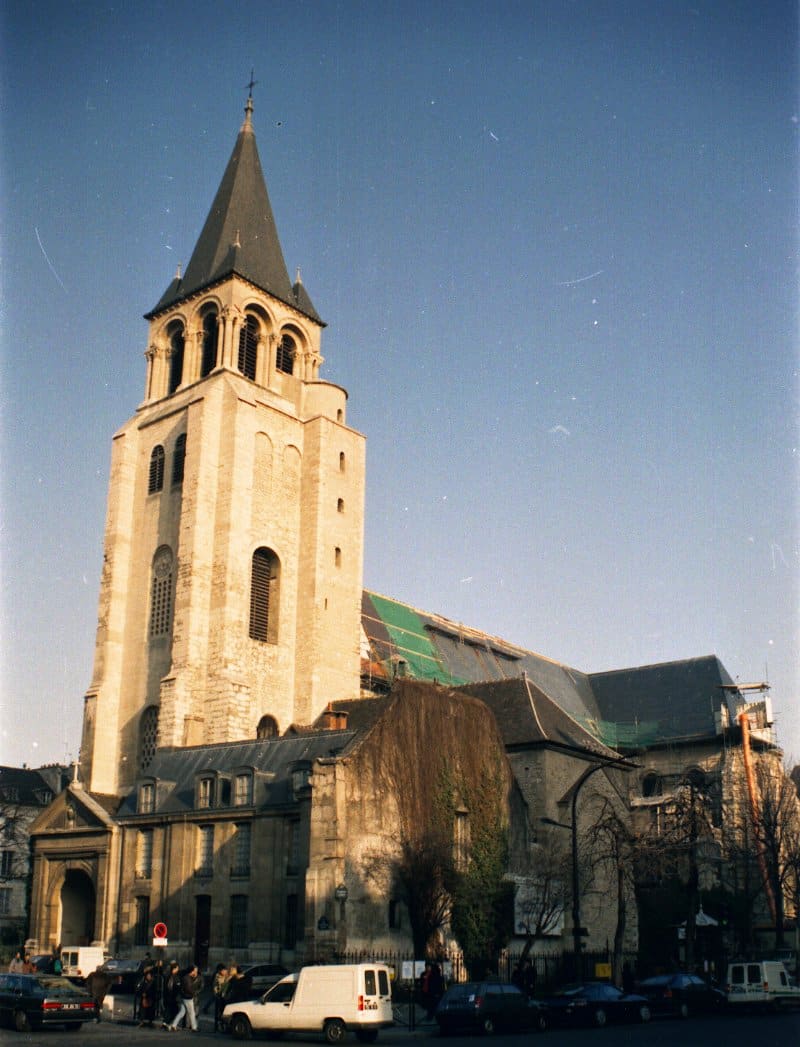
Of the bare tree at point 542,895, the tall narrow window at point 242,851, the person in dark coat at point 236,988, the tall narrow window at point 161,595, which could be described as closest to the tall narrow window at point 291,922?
the tall narrow window at point 242,851

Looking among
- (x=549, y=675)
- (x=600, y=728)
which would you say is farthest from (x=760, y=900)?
(x=549, y=675)

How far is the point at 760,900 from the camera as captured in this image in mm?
58812

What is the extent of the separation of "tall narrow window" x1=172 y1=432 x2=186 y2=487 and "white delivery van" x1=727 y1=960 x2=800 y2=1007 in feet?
111

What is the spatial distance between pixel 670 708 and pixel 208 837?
3982 cm

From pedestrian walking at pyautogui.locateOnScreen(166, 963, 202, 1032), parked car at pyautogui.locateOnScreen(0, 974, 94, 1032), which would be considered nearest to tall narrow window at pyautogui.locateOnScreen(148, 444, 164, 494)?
pedestrian walking at pyautogui.locateOnScreen(166, 963, 202, 1032)

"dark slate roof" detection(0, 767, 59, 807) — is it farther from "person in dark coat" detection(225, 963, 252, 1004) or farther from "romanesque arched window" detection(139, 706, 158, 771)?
"person in dark coat" detection(225, 963, 252, 1004)

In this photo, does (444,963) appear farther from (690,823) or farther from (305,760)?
(690,823)

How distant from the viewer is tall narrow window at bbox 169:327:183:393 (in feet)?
199

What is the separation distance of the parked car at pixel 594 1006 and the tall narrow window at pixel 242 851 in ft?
40.2

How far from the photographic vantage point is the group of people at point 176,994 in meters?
26.2

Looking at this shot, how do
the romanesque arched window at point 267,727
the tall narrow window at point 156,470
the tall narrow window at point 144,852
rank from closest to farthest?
1. the tall narrow window at point 144,852
2. the romanesque arched window at point 267,727
3. the tall narrow window at point 156,470

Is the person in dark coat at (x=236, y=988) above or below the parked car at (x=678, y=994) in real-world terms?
above

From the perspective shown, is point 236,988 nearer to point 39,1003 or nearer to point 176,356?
point 39,1003

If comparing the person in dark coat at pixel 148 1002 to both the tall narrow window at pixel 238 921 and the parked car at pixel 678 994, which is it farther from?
the parked car at pixel 678 994
